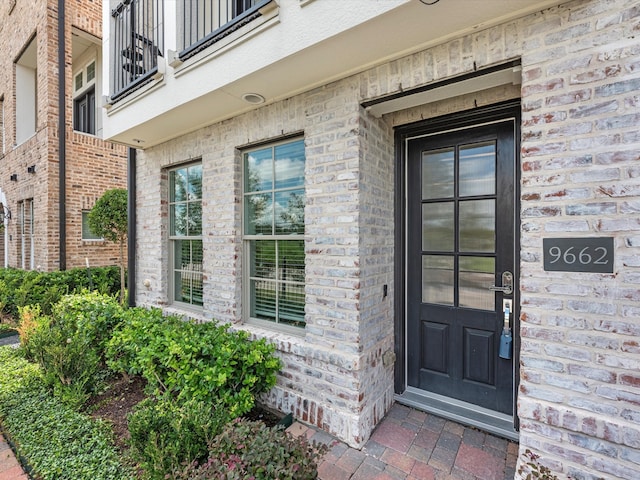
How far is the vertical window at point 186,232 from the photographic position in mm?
3898

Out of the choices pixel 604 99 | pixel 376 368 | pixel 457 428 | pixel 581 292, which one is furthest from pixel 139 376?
pixel 604 99

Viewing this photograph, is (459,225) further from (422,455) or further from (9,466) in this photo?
(9,466)

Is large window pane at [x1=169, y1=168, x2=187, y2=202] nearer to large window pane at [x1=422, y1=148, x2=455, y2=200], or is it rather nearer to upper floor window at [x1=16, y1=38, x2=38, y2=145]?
large window pane at [x1=422, y1=148, x2=455, y2=200]

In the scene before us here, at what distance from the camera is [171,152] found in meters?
3.92

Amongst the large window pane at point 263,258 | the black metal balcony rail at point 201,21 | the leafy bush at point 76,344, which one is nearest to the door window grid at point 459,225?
the large window pane at point 263,258

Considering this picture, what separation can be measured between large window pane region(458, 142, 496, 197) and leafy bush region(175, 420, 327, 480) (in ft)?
7.15

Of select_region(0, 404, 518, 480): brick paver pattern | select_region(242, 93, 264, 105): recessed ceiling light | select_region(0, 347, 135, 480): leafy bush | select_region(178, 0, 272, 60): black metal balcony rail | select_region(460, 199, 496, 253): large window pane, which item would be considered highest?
select_region(178, 0, 272, 60): black metal balcony rail

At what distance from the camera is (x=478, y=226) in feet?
8.47

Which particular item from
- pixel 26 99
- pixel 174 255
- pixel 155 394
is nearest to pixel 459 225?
pixel 155 394

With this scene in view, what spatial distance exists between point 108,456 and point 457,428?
2592 millimetres

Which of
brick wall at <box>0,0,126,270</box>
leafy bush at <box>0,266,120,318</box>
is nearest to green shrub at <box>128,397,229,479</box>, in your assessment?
leafy bush at <box>0,266,120,318</box>

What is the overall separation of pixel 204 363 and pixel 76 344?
1687 millimetres

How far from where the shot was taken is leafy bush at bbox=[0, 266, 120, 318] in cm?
563

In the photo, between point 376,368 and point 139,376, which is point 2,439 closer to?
point 139,376
